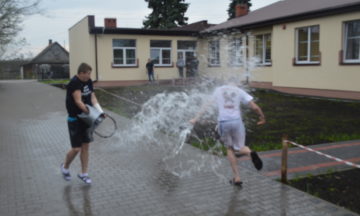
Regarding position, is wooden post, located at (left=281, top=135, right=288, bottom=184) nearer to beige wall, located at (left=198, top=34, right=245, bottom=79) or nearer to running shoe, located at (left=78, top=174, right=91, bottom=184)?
running shoe, located at (left=78, top=174, right=91, bottom=184)

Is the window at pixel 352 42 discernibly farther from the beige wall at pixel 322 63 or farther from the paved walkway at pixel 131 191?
the paved walkway at pixel 131 191

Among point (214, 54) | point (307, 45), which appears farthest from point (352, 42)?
point (214, 54)

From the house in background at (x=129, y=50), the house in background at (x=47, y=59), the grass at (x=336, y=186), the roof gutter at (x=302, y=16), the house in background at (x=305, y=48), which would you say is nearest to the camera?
the grass at (x=336, y=186)

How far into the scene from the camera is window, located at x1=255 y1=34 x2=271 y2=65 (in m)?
24.1

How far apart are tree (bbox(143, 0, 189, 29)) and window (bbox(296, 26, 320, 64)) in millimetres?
30189

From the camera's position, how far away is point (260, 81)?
2458cm

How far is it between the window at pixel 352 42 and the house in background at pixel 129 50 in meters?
16.1

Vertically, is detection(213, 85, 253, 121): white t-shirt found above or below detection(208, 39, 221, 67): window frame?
below

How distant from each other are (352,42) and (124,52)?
→ 18136 mm

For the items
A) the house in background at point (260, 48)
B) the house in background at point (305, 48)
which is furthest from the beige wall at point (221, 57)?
the house in background at point (305, 48)

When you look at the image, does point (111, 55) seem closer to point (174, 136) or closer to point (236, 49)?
point (236, 49)

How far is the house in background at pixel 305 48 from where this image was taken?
1753 cm

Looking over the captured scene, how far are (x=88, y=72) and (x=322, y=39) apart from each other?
15.8 metres

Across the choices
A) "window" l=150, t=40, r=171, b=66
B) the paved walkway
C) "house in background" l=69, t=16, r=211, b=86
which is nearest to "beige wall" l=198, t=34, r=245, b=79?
"house in background" l=69, t=16, r=211, b=86
